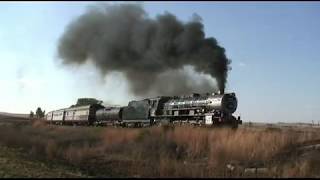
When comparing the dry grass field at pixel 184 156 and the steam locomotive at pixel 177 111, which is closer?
the dry grass field at pixel 184 156

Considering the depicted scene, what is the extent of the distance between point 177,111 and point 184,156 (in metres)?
11.7

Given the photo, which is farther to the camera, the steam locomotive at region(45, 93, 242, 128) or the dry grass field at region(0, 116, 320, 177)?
the steam locomotive at region(45, 93, 242, 128)

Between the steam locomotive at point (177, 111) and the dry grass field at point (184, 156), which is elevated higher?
the steam locomotive at point (177, 111)

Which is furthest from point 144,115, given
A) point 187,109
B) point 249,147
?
point 249,147

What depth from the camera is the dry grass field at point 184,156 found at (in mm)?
17312

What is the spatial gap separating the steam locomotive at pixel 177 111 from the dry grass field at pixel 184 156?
3.63 meters

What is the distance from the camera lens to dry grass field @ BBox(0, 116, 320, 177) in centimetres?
1731

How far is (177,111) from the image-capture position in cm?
3491

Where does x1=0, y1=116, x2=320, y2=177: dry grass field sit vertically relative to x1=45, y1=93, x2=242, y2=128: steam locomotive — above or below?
below

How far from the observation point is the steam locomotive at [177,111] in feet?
103

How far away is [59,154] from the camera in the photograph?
24.7 m

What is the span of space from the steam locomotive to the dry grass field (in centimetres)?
363

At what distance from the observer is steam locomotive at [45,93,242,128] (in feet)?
103

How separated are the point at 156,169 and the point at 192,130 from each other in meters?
7.68
